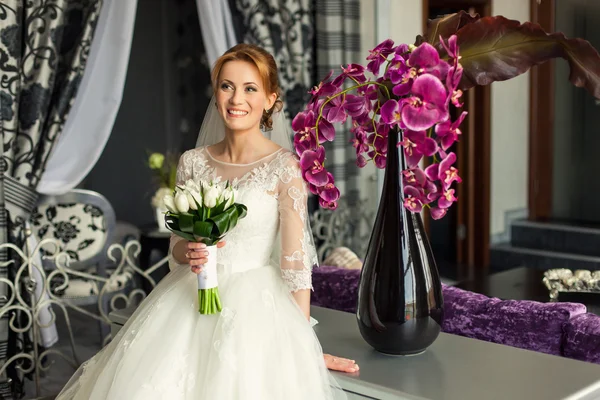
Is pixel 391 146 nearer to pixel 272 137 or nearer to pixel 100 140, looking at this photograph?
pixel 272 137

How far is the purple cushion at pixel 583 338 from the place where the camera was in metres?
1.96

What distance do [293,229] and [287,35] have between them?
10.7ft

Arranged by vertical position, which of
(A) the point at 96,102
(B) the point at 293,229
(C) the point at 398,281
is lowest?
(C) the point at 398,281

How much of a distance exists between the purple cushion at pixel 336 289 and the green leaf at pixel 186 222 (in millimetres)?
948

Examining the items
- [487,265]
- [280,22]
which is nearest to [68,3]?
[280,22]

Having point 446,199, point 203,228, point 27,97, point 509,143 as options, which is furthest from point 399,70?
point 509,143

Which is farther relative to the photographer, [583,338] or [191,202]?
[583,338]

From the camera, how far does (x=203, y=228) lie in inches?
67.4

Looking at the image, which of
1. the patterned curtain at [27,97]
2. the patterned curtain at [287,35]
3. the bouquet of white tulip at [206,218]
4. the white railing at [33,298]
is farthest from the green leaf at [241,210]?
the patterned curtain at [287,35]

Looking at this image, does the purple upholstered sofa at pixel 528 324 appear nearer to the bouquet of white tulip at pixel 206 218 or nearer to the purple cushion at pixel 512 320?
the purple cushion at pixel 512 320

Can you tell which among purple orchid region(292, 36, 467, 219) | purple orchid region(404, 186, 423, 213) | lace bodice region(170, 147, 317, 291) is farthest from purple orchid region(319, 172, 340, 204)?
purple orchid region(404, 186, 423, 213)

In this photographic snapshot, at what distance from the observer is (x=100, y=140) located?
3947mm

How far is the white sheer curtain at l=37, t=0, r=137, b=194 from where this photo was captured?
12.7ft

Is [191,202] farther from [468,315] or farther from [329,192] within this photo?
[468,315]
